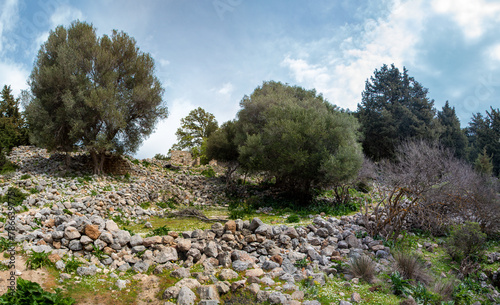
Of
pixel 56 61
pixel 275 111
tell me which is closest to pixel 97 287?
pixel 275 111

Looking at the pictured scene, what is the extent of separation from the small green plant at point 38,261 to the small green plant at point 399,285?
622cm

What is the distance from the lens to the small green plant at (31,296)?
3.98 m

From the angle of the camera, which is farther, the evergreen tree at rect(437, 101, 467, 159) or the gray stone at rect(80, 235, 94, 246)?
the evergreen tree at rect(437, 101, 467, 159)

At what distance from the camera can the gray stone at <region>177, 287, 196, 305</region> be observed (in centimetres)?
448

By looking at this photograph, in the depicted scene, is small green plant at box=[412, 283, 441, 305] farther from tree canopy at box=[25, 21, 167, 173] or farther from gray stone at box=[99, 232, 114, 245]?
tree canopy at box=[25, 21, 167, 173]

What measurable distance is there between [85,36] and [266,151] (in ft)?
36.6

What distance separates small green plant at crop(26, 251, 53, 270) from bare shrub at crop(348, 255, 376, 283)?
5651 mm

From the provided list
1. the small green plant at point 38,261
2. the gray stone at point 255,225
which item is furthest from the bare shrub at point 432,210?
the small green plant at point 38,261

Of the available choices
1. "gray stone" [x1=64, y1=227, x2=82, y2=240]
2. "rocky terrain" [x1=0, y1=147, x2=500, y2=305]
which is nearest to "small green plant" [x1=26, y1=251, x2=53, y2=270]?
"rocky terrain" [x1=0, y1=147, x2=500, y2=305]

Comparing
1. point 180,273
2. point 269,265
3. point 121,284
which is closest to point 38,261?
point 121,284

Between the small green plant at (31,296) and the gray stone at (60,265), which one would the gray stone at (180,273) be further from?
the gray stone at (60,265)

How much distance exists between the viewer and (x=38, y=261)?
522cm

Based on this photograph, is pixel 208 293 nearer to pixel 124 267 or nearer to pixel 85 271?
pixel 124 267

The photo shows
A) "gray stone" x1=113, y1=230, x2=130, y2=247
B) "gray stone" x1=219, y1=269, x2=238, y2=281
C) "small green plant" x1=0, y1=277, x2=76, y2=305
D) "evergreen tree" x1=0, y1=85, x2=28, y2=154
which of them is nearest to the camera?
"small green plant" x1=0, y1=277, x2=76, y2=305
